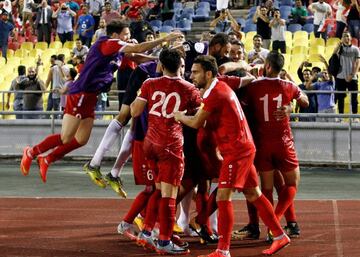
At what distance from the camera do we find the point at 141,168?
13000 mm

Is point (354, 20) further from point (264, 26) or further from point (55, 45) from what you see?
point (55, 45)

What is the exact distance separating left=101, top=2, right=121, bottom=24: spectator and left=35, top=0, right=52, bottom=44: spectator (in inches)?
85.3

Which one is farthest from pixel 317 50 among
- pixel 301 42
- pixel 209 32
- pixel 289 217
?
pixel 289 217

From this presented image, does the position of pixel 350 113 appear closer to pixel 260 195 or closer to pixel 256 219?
pixel 256 219

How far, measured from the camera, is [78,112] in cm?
1420

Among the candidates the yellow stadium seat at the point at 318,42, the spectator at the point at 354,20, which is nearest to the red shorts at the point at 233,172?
the spectator at the point at 354,20

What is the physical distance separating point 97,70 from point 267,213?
306 centimetres

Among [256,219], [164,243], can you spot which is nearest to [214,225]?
[256,219]

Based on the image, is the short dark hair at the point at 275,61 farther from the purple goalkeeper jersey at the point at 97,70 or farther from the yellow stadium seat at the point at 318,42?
the yellow stadium seat at the point at 318,42

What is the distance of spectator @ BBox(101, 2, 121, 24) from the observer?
27.9 m

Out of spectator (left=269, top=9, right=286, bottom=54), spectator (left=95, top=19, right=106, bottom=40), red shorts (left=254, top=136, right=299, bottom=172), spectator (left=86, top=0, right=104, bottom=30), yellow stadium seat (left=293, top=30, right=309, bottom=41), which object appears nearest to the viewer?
red shorts (left=254, top=136, right=299, bottom=172)

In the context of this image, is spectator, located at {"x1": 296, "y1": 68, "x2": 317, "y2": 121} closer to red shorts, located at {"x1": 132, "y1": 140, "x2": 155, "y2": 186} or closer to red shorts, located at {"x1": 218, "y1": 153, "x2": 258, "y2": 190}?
red shorts, located at {"x1": 132, "y1": 140, "x2": 155, "y2": 186}

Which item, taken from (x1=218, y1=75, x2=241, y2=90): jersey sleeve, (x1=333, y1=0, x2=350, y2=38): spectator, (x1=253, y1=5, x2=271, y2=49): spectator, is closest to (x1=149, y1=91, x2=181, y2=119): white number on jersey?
(x1=218, y1=75, x2=241, y2=90): jersey sleeve

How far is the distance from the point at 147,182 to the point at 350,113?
9640mm
